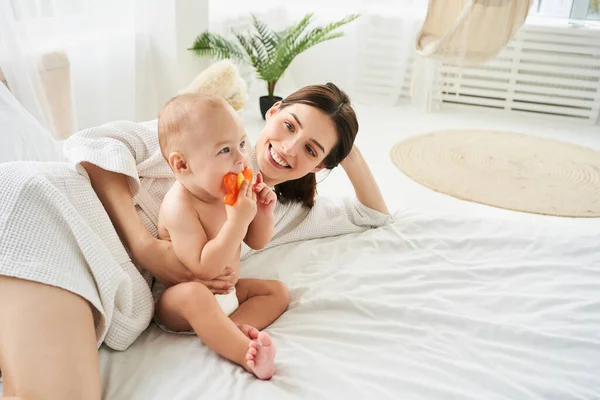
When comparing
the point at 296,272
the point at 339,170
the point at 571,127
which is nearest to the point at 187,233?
the point at 296,272

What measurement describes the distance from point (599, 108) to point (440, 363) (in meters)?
3.40

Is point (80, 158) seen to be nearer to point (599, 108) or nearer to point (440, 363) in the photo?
point (440, 363)

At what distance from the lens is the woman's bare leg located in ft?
2.72

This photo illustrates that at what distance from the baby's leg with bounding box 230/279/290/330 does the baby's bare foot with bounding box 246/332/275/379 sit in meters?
0.15

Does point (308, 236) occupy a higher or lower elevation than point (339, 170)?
higher

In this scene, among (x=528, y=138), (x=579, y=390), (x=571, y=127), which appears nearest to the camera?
(x=579, y=390)

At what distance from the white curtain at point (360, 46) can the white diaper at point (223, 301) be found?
285 cm

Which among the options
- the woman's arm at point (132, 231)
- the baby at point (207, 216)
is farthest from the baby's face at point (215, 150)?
the woman's arm at point (132, 231)

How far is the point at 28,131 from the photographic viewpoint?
1394 mm

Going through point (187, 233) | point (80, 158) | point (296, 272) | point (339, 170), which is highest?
point (80, 158)

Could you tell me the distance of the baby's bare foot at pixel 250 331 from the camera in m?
1.07

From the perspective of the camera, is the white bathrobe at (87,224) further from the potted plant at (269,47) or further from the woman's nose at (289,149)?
the potted plant at (269,47)

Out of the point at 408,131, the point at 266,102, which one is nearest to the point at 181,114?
the point at 266,102

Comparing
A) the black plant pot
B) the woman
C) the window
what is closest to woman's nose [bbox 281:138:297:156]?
the woman
